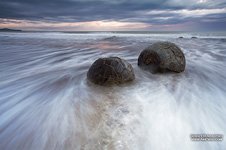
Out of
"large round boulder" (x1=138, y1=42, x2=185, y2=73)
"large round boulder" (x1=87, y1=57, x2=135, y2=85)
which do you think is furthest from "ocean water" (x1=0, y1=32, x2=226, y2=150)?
"large round boulder" (x1=138, y1=42, x2=185, y2=73)

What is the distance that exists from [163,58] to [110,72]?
162cm

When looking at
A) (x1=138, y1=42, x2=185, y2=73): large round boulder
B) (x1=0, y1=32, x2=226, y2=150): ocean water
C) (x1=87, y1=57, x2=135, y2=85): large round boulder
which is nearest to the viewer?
(x1=0, y1=32, x2=226, y2=150): ocean water

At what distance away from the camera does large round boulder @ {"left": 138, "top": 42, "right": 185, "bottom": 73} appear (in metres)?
4.68

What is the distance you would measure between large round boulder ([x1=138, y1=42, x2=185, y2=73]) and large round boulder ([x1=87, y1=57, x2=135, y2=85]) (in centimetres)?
104

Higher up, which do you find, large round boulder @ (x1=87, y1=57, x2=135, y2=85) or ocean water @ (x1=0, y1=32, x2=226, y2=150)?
large round boulder @ (x1=87, y1=57, x2=135, y2=85)

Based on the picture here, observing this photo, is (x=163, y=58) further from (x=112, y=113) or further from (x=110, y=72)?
(x=112, y=113)

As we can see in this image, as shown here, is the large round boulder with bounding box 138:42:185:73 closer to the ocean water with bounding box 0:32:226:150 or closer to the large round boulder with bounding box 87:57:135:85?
the ocean water with bounding box 0:32:226:150

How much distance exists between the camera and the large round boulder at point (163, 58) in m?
4.68

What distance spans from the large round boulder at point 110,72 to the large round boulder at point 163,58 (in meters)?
1.04

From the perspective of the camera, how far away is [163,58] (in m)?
4.66

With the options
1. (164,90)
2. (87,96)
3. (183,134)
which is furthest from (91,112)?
(164,90)

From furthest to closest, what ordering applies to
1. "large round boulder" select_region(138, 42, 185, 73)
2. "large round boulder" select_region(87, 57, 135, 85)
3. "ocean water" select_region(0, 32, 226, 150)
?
"large round boulder" select_region(138, 42, 185, 73)
"large round boulder" select_region(87, 57, 135, 85)
"ocean water" select_region(0, 32, 226, 150)

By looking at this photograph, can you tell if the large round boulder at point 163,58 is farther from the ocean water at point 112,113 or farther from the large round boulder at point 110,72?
the large round boulder at point 110,72

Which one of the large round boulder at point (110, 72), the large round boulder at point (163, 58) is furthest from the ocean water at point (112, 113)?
the large round boulder at point (163, 58)
